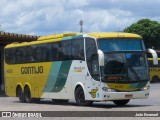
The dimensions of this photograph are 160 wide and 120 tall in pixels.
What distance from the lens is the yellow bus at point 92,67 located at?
20484mm

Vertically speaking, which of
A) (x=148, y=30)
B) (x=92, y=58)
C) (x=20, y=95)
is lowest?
(x=20, y=95)

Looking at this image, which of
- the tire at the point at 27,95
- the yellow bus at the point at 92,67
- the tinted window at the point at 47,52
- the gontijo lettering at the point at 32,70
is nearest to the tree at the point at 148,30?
the tinted window at the point at 47,52

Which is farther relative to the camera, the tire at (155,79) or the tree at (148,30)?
the tree at (148,30)

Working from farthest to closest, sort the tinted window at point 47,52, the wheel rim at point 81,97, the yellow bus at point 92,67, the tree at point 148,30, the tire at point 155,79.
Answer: the tree at point 148,30 < the tire at point 155,79 < the tinted window at point 47,52 < the wheel rim at point 81,97 < the yellow bus at point 92,67

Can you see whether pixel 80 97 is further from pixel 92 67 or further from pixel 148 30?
pixel 148 30

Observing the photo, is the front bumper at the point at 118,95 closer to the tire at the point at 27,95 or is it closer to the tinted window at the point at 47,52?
the tinted window at the point at 47,52

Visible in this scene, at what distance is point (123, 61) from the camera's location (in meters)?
20.7

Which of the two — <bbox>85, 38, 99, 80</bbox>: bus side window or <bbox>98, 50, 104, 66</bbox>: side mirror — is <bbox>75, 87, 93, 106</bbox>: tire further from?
<bbox>98, 50, 104, 66</bbox>: side mirror

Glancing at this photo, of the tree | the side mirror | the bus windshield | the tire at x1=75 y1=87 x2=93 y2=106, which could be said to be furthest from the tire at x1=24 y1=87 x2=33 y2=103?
the tree

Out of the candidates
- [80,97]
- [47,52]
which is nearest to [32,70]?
[47,52]

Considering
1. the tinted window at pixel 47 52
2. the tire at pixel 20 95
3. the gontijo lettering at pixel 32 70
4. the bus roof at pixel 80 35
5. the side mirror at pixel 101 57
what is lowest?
the tire at pixel 20 95

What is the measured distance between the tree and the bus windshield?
59996mm

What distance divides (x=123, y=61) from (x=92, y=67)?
1.33m

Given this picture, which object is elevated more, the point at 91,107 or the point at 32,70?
the point at 32,70
